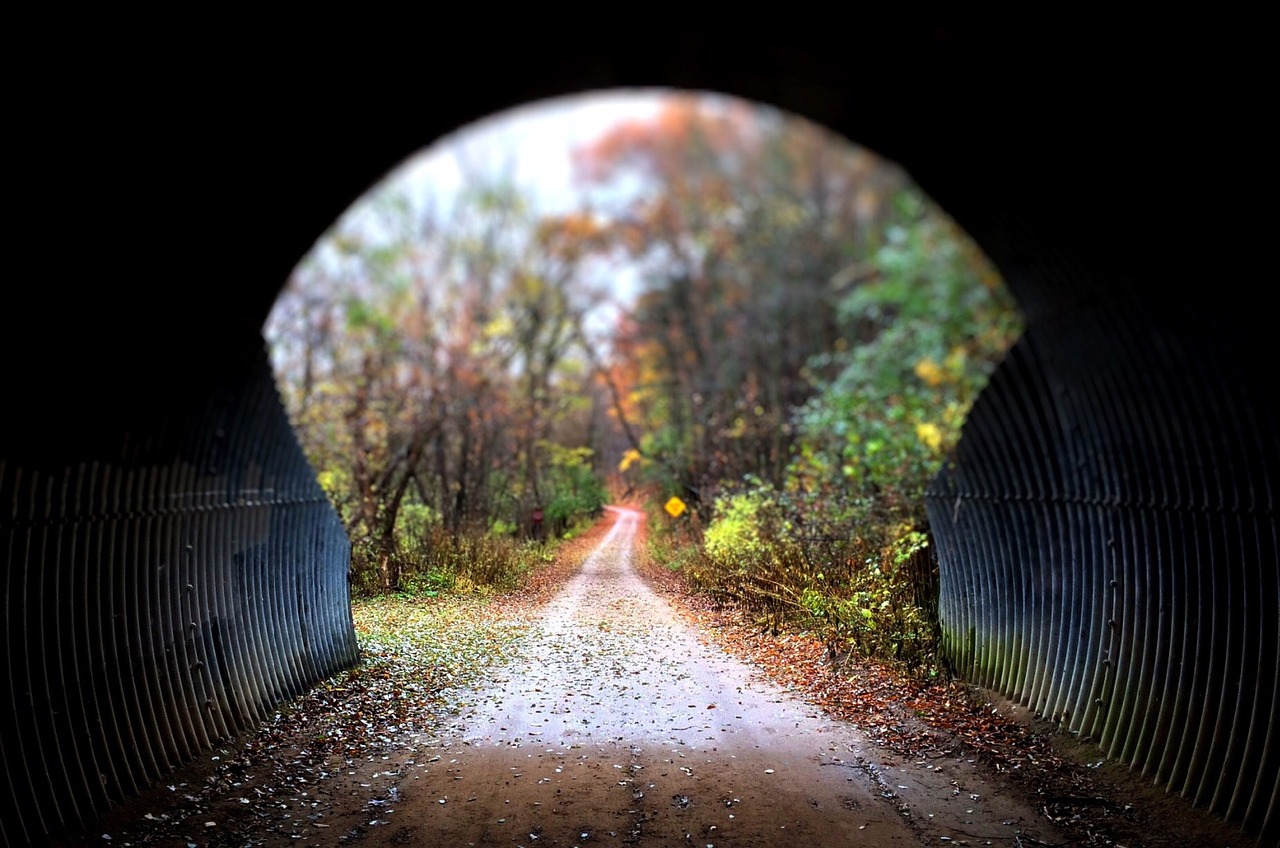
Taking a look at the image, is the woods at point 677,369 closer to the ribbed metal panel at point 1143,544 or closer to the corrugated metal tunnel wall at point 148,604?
the ribbed metal panel at point 1143,544

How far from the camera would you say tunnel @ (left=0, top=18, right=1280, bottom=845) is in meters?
4.03

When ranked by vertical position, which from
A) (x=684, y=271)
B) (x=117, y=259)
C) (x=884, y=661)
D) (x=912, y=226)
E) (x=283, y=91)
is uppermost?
(x=684, y=271)

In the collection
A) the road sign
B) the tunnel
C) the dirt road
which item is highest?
the tunnel

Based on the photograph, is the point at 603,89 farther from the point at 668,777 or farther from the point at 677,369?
the point at 677,369

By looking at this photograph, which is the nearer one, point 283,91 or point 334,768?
point 283,91

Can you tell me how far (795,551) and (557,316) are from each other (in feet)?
38.2

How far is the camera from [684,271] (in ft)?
72.7

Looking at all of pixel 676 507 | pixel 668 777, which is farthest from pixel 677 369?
pixel 668 777

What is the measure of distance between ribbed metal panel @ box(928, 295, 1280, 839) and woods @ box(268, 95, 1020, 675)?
2.26 m

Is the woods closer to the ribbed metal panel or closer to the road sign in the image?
the road sign

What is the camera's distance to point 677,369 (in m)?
22.6

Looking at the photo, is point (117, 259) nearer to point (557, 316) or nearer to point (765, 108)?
point (765, 108)

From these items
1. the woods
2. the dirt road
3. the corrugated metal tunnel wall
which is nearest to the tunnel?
the corrugated metal tunnel wall

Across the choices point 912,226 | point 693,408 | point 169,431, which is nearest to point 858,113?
point 169,431
